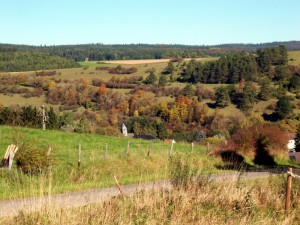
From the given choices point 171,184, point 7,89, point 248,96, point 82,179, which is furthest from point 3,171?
point 7,89

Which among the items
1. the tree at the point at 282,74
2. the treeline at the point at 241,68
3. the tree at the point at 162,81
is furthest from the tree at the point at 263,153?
the tree at the point at 162,81

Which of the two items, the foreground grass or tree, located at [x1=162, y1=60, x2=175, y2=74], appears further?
tree, located at [x1=162, y1=60, x2=175, y2=74]

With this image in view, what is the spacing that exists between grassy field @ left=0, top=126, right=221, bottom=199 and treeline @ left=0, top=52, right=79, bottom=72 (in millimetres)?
146773

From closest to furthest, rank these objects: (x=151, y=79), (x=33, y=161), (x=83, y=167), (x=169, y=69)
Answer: (x=33, y=161) < (x=83, y=167) < (x=151, y=79) < (x=169, y=69)

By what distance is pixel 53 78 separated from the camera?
141250 millimetres

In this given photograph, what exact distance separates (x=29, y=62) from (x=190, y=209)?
589 feet

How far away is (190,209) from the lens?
870 centimetres

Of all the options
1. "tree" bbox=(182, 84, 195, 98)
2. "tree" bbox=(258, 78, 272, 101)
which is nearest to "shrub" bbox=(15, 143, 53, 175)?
"tree" bbox=(258, 78, 272, 101)

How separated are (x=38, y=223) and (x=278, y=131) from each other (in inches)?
959

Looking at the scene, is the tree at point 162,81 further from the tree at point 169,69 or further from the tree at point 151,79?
the tree at point 169,69

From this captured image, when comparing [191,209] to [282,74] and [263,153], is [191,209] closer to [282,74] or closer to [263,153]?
[263,153]

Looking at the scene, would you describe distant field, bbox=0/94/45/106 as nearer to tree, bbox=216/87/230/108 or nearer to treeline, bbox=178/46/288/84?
tree, bbox=216/87/230/108

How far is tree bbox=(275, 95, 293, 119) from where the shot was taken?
96.2m

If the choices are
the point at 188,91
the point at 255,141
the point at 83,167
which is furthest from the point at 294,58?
the point at 83,167
